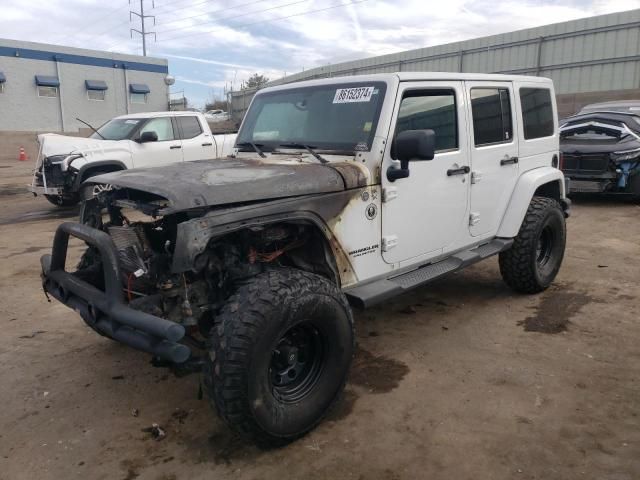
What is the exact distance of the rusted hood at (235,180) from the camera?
2.74m

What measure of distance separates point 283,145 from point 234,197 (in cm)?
126

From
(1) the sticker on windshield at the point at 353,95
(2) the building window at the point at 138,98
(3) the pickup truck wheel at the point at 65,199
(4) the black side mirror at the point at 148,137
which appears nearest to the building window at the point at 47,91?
(2) the building window at the point at 138,98

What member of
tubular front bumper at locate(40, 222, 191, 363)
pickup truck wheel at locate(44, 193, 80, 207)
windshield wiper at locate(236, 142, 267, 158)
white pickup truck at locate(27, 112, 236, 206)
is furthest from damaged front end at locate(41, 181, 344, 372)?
pickup truck wheel at locate(44, 193, 80, 207)

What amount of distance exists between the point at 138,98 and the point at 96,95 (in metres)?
2.82

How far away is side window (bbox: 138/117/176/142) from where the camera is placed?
1004 cm

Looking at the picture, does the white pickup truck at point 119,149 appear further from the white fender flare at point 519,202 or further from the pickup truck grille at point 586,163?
the pickup truck grille at point 586,163

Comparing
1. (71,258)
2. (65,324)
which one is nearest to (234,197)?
(65,324)

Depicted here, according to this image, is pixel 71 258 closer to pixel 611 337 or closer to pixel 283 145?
pixel 283 145

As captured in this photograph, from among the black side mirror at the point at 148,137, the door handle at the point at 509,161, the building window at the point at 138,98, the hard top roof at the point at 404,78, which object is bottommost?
the door handle at the point at 509,161

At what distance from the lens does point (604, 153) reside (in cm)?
945

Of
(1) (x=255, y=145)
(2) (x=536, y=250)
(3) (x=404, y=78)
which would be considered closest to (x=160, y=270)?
(1) (x=255, y=145)

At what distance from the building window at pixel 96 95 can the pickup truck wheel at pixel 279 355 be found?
33923 millimetres

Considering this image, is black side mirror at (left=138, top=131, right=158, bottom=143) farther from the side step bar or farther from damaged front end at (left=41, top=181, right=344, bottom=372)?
the side step bar

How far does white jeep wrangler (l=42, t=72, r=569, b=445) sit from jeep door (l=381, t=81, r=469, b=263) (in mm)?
15
